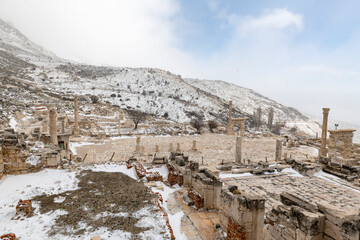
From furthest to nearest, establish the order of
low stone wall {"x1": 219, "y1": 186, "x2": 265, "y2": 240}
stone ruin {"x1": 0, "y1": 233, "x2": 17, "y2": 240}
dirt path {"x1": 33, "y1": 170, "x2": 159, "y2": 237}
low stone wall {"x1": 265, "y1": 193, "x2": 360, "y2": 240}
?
dirt path {"x1": 33, "y1": 170, "x2": 159, "y2": 237} < low stone wall {"x1": 219, "y1": 186, "x2": 265, "y2": 240} < stone ruin {"x1": 0, "y1": 233, "x2": 17, "y2": 240} < low stone wall {"x1": 265, "y1": 193, "x2": 360, "y2": 240}

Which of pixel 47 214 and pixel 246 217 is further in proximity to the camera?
pixel 47 214

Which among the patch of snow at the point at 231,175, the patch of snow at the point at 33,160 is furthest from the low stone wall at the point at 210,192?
the patch of snow at the point at 33,160

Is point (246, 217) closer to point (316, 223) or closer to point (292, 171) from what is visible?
point (316, 223)

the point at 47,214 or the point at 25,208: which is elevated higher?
the point at 25,208

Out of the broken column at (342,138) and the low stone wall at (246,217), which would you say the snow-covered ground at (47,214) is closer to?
the low stone wall at (246,217)

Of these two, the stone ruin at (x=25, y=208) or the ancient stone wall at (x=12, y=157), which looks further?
the ancient stone wall at (x=12, y=157)

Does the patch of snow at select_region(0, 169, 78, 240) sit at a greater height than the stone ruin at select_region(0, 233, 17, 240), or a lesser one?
lesser

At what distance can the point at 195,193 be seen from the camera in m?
7.16

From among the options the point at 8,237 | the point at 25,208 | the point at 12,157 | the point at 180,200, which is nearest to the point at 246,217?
the point at 180,200

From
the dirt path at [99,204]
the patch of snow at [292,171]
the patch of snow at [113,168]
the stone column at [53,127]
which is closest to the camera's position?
the dirt path at [99,204]

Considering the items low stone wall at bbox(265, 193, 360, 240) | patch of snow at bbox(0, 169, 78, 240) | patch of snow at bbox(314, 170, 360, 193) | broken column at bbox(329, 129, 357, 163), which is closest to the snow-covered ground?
patch of snow at bbox(0, 169, 78, 240)

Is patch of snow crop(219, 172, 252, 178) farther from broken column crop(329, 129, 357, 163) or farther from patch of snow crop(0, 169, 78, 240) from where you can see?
broken column crop(329, 129, 357, 163)

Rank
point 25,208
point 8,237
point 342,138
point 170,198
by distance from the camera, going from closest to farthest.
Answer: point 8,237, point 25,208, point 170,198, point 342,138

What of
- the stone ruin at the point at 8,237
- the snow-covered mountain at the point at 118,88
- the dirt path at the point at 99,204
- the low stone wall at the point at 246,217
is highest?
the snow-covered mountain at the point at 118,88
